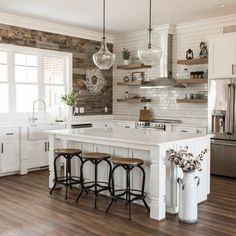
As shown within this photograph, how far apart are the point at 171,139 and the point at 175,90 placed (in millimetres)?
3483

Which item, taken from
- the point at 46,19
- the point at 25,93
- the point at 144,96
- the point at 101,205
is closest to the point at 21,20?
the point at 46,19

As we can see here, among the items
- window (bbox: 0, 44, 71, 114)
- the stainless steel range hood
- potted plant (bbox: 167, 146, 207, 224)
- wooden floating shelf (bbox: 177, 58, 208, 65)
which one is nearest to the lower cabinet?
window (bbox: 0, 44, 71, 114)

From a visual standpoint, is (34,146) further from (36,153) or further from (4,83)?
(4,83)

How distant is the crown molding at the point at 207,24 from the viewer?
6.36 m

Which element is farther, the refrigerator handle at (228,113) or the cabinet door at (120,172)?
the refrigerator handle at (228,113)

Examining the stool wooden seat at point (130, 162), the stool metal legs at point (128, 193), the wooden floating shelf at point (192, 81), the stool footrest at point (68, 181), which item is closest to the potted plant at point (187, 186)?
the stool wooden seat at point (130, 162)

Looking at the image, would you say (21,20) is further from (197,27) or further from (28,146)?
(197,27)

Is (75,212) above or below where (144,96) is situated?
below

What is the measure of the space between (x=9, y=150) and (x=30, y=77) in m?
1.63

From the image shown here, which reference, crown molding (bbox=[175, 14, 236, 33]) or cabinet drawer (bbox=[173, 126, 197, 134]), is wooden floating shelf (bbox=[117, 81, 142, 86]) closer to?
crown molding (bbox=[175, 14, 236, 33])

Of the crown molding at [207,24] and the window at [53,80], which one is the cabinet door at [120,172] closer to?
the window at [53,80]

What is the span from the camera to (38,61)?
6.91 meters

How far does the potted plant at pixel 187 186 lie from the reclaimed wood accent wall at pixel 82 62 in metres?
4.20

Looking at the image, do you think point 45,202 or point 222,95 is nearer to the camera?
point 45,202
